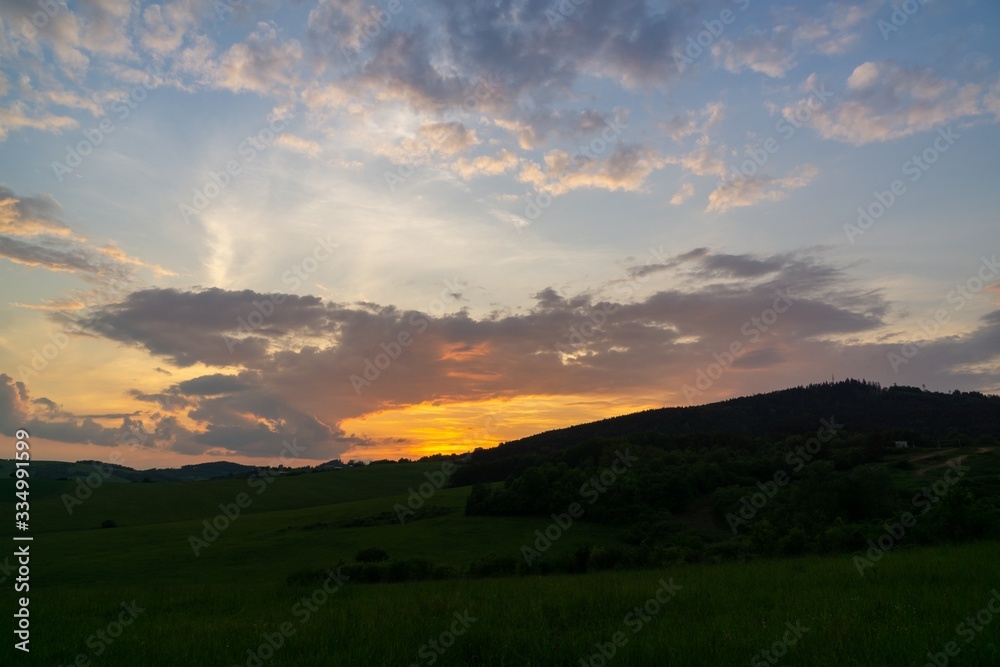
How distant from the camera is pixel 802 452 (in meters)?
93.1

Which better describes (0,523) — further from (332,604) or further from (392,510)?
(332,604)

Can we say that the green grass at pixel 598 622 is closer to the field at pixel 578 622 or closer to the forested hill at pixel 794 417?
the field at pixel 578 622

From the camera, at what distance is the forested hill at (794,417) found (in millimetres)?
143500

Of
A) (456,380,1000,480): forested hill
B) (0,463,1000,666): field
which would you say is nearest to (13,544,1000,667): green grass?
(0,463,1000,666): field

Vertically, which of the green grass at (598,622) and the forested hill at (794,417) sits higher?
the forested hill at (794,417)

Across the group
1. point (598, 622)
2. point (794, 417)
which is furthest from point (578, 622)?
point (794, 417)

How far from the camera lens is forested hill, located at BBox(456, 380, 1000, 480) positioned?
143500 mm

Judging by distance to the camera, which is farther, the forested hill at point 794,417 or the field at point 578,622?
the forested hill at point 794,417

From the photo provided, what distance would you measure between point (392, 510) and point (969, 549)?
99645mm

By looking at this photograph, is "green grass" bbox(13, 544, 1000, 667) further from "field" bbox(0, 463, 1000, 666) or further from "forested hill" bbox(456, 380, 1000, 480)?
"forested hill" bbox(456, 380, 1000, 480)

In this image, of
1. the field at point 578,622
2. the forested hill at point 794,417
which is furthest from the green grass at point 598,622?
the forested hill at point 794,417

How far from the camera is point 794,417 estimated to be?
165 m

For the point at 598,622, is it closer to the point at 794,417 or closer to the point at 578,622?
the point at 578,622

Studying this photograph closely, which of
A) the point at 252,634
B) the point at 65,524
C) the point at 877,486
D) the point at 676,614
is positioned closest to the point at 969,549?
the point at 676,614
